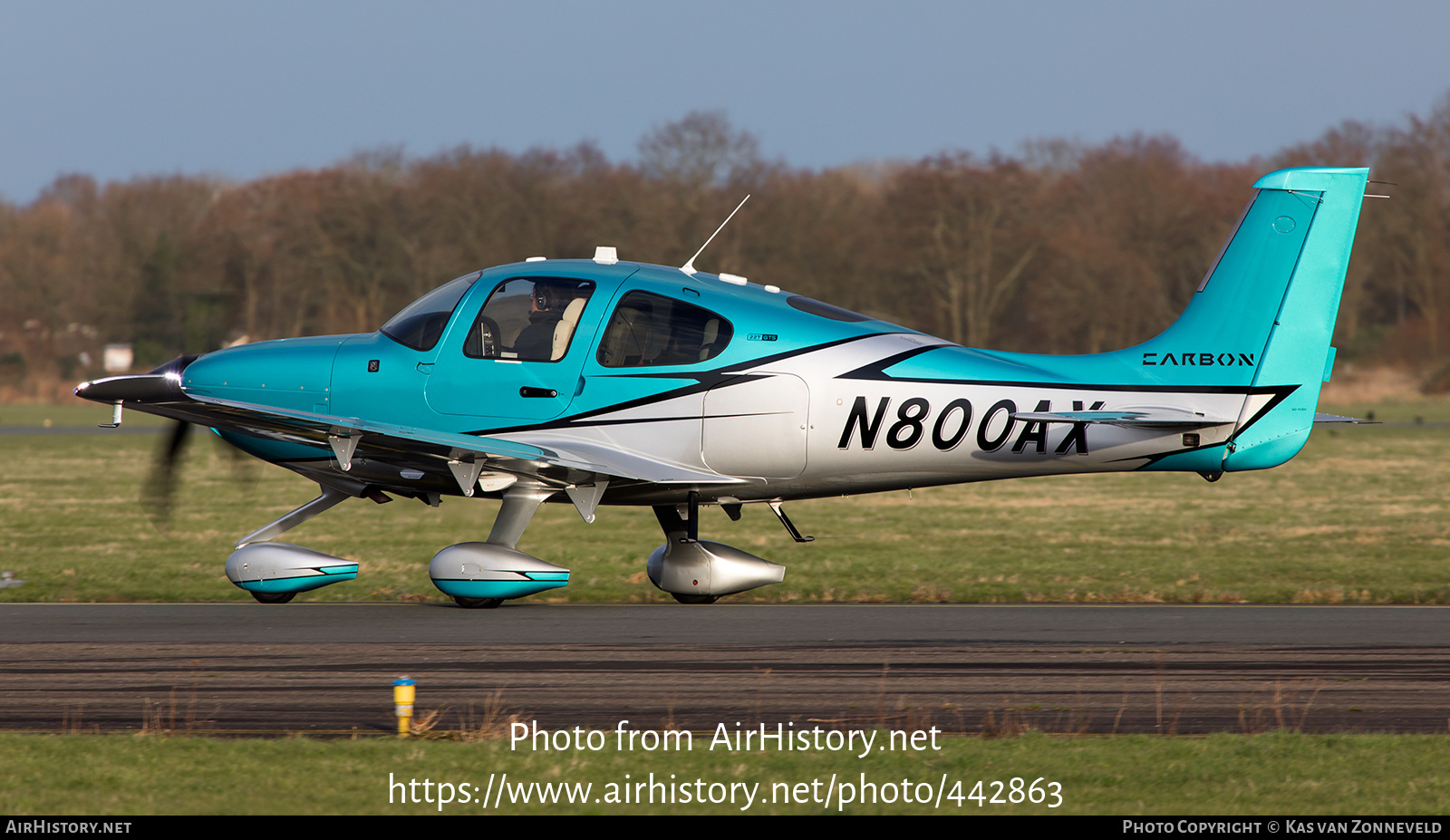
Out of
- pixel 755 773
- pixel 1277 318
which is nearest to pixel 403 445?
pixel 755 773

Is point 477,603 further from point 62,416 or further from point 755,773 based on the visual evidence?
point 62,416

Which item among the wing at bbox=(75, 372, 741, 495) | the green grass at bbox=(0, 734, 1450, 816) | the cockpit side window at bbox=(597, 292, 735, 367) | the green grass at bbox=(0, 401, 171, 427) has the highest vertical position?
the cockpit side window at bbox=(597, 292, 735, 367)

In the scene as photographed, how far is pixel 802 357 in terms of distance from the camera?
1177 centimetres

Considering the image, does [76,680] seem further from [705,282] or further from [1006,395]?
[1006,395]

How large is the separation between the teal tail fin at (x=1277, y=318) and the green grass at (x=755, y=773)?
5161 mm

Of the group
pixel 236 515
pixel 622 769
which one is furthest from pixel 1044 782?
pixel 236 515

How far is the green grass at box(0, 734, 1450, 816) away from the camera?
5.70 metres

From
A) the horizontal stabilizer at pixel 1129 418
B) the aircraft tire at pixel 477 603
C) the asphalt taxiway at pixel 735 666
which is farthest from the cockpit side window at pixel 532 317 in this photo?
the horizontal stabilizer at pixel 1129 418

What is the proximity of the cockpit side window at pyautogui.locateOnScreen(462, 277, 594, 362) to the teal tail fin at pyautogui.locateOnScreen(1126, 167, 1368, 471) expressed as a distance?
16.0 feet

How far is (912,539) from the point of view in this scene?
1806cm

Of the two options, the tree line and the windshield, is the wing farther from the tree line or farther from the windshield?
the tree line

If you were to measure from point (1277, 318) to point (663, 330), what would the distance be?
5.30 metres

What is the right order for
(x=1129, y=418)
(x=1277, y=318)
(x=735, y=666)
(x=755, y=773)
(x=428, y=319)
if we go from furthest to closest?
(x=428, y=319), (x=1277, y=318), (x=1129, y=418), (x=735, y=666), (x=755, y=773)

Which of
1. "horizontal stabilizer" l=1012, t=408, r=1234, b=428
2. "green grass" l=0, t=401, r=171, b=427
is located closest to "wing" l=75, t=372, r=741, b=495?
"horizontal stabilizer" l=1012, t=408, r=1234, b=428
